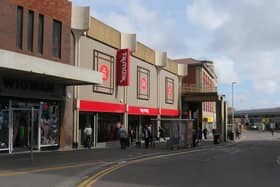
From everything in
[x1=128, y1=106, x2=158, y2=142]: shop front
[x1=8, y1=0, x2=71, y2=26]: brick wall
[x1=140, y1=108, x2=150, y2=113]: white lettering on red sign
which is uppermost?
[x1=8, y1=0, x2=71, y2=26]: brick wall

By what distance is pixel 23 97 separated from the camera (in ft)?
84.9

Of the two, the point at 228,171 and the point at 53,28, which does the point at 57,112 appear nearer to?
the point at 53,28

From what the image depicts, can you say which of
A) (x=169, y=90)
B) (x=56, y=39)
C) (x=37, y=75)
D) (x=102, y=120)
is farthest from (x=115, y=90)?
(x=169, y=90)

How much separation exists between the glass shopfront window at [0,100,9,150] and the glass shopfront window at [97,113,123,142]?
35.4ft

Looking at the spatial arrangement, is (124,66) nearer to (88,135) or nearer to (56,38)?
(88,135)

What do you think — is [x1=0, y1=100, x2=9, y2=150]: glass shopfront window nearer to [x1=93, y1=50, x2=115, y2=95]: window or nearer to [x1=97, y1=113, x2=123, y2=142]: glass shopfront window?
[x1=93, y1=50, x2=115, y2=95]: window

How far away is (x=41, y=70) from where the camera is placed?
23656mm

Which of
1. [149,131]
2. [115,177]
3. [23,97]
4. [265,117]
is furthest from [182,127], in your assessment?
[265,117]

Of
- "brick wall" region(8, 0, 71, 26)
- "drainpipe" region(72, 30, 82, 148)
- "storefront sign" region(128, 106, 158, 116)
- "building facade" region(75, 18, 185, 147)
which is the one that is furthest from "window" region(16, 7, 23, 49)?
"storefront sign" region(128, 106, 158, 116)

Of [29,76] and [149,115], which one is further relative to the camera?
→ [149,115]

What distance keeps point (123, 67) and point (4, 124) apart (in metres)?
13.4

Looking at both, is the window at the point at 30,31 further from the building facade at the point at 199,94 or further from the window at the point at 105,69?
the building facade at the point at 199,94

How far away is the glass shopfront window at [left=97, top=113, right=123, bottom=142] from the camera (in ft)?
117

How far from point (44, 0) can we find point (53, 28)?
177 centimetres
